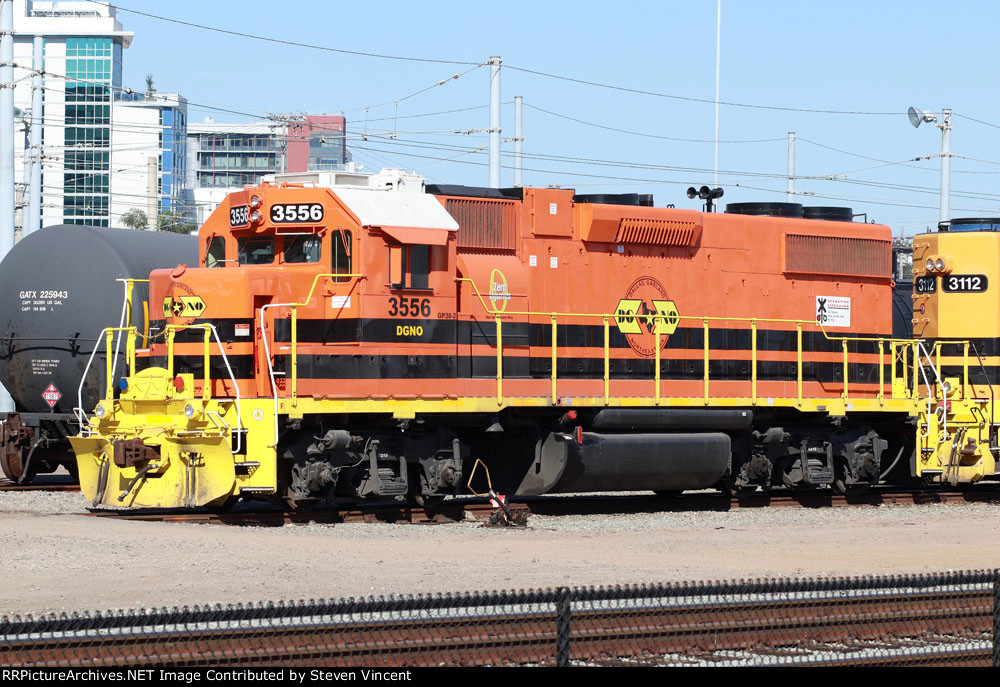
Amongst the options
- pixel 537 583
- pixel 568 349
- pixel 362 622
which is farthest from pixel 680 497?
pixel 362 622

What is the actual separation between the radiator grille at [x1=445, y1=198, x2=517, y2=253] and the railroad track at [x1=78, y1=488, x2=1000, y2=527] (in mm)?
3177

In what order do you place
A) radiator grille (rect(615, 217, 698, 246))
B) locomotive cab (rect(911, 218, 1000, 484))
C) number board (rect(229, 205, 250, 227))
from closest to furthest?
number board (rect(229, 205, 250, 227)) → radiator grille (rect(615, 217, 698, 246)) → locomotive cab (rect(911, 218, 1000, 484))

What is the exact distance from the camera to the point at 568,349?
17.2 metres

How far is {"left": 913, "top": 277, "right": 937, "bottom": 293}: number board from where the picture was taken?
21.5m

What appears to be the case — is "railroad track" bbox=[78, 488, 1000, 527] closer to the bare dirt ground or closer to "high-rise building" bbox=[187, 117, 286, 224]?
the bare dirt ground

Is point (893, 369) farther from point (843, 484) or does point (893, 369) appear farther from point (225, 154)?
point (225, 154)

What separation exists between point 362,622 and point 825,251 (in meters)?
13.8

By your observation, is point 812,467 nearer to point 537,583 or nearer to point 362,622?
point 537,583

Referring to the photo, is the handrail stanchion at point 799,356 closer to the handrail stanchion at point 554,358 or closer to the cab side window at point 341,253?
the handrail stanchion at point 554,358

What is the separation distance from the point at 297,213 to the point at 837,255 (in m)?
8.17

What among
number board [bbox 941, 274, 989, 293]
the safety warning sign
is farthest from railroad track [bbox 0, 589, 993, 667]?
number board [bbox 941, 274, 989, 293]

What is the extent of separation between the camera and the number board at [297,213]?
15.4 metres

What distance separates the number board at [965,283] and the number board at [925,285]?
6.0 inches

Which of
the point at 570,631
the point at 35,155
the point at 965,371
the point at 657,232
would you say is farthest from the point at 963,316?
the point at 35,155
